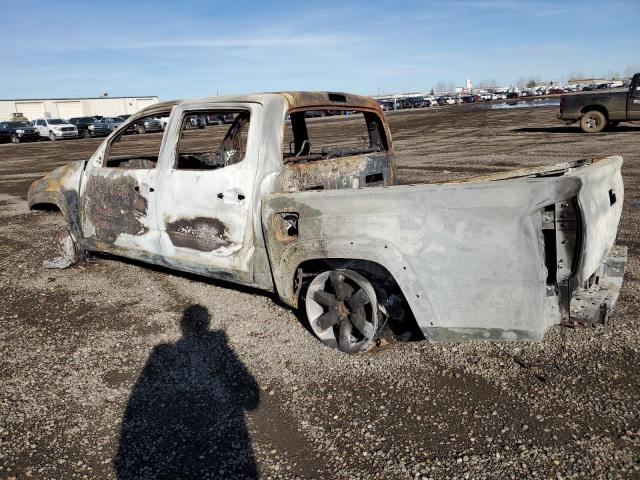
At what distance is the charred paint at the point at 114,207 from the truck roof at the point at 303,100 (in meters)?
0.76

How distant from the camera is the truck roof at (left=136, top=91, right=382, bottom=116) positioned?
4.02 meters

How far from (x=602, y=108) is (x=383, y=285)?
55.3ft

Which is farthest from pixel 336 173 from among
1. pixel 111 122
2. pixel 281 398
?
pixel 111 122

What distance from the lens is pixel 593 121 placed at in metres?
17.3

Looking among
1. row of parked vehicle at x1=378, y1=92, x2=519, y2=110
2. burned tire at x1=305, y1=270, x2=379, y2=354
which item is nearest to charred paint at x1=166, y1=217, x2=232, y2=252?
burned tire at x1=305, y1=270, x2=379, y2=354

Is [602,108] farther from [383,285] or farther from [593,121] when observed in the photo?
[383,285]

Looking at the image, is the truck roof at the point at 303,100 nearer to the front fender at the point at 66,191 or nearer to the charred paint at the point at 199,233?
the charred paint at the point at 199,233

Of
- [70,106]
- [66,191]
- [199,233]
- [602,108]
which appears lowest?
[199,233]

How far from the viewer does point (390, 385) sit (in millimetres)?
3211

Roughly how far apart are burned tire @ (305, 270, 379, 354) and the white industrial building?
2701 inches

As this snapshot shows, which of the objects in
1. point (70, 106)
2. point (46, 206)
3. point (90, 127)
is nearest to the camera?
point (46, 206)

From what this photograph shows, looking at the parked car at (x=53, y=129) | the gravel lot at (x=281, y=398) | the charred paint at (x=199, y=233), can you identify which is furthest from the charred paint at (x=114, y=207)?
the parked car at (x=53, y=129)

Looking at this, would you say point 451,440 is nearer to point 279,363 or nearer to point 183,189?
point 279,363

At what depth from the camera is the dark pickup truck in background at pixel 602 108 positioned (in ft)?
53.2
